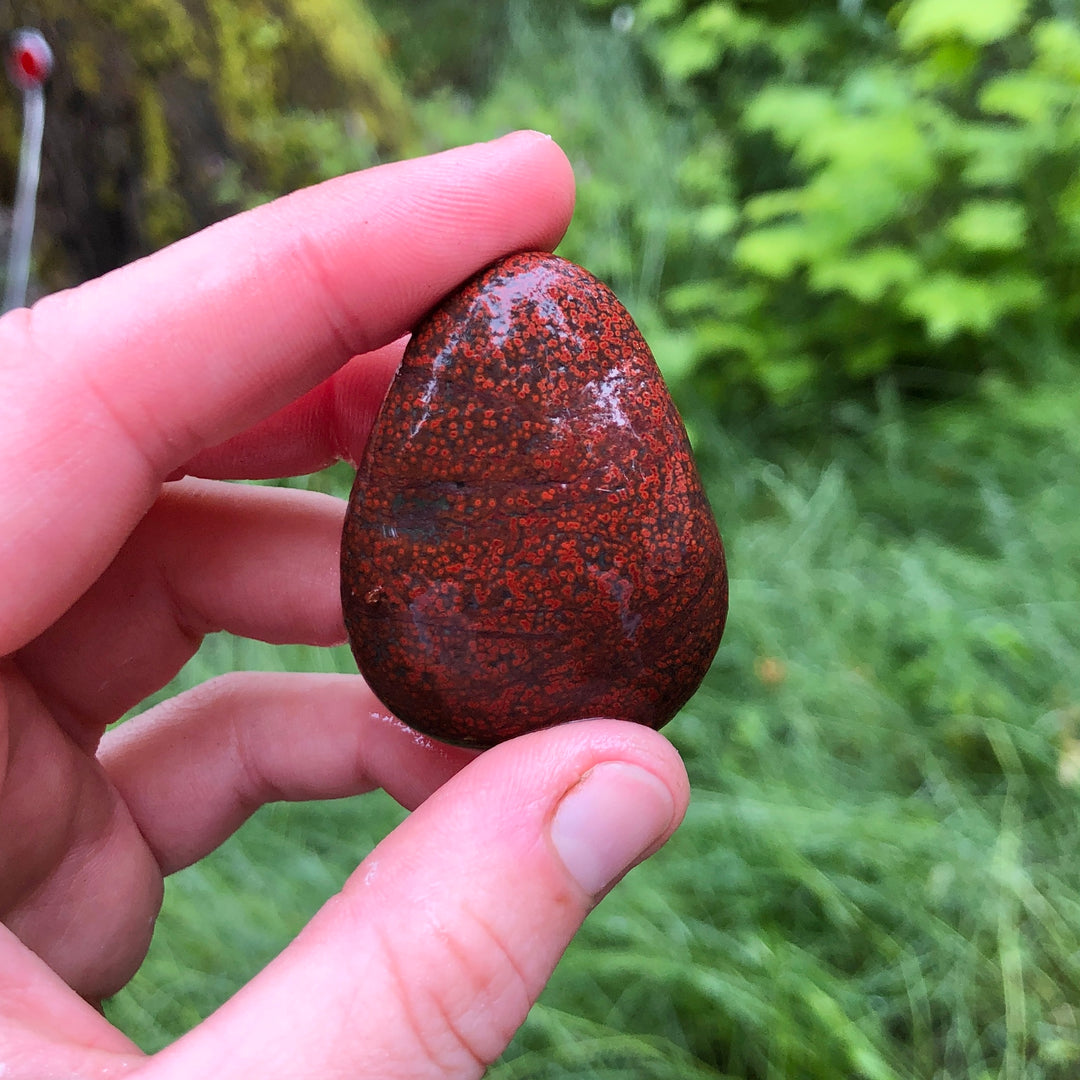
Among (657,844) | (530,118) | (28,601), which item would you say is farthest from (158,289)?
(530,118)

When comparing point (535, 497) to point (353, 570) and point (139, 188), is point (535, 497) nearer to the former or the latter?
point (353, 570)

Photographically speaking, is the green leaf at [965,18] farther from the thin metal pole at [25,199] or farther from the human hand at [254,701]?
the thin metal pole at [25,199]

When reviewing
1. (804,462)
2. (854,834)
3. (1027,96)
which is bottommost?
(804,462)

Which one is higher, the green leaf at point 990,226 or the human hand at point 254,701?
the human hand at point 254,701

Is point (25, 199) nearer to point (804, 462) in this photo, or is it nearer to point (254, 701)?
point (254, 701)

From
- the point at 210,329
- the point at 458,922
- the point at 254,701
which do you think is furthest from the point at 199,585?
the point at 458,922

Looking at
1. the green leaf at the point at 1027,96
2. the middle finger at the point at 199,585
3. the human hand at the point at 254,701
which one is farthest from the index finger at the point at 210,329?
the green leaf at the point at 1027,96
